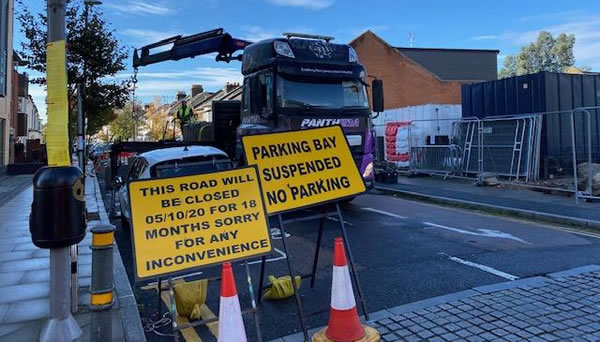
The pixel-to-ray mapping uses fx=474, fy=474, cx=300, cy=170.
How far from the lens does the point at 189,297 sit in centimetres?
446

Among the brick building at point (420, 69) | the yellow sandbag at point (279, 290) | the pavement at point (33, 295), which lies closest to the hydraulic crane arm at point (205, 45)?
the pavement at point (33, 295)

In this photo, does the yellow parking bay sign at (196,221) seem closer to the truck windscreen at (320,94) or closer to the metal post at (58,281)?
the metal post at (58,281)

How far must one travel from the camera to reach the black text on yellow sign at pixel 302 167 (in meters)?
4.41

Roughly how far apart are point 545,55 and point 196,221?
80.2m

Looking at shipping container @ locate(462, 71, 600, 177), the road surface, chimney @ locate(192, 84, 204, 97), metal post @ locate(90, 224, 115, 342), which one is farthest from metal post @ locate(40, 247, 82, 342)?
chimney @ locate(192, 84, 204, 97)

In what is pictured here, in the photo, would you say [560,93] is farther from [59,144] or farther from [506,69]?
[506,69]

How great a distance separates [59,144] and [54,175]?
0.30 meters

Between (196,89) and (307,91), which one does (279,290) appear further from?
(196,89)

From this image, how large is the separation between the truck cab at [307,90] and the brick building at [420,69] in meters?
28.9

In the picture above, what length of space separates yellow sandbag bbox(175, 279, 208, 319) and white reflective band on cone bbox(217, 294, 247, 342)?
41.6 inches

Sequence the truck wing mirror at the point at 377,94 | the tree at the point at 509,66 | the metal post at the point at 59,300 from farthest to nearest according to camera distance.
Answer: the tree at the point at 509,66, the truck wing mirror at the point at 377,94, the metal post at the point at 59,300

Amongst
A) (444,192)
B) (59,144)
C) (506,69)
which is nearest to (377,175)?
(444,192)

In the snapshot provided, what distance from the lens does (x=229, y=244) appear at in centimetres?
396

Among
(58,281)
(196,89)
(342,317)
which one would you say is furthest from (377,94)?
(196,89)
